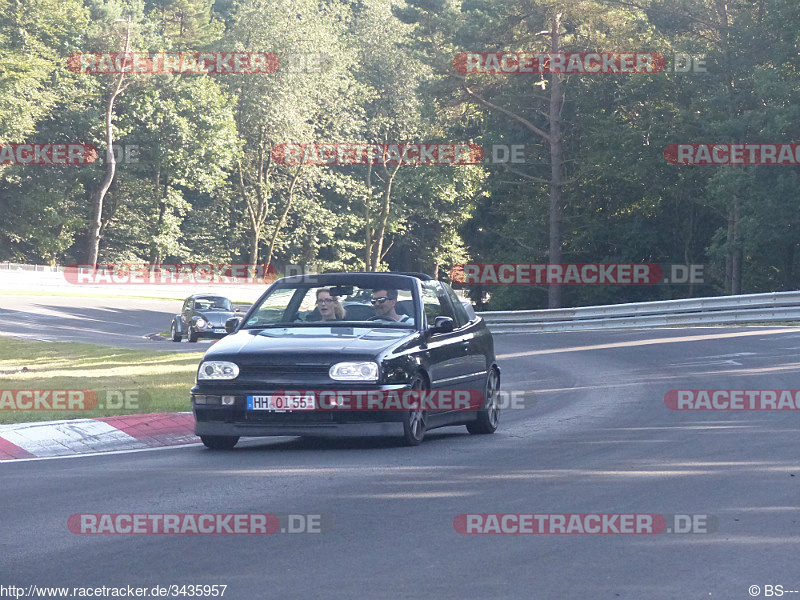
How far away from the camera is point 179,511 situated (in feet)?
23.2

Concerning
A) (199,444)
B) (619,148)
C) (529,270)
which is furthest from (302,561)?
(529,270)

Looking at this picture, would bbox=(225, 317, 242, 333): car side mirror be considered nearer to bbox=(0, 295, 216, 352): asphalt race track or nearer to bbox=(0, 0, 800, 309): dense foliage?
bbox=(0, 295, 216, 352): asphalt race track

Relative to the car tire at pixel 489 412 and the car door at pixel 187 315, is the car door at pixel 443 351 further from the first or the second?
the car door at pixel 187 315

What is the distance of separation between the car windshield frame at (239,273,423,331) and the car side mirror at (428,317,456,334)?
14 cm

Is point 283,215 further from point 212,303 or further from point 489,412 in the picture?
point 489,412

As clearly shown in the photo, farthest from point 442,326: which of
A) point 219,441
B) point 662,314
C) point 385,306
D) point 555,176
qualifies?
point 555,176

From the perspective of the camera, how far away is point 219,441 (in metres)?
10.2

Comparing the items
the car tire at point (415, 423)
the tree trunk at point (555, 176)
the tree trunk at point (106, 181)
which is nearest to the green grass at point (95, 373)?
the car tire at point (415, 423)

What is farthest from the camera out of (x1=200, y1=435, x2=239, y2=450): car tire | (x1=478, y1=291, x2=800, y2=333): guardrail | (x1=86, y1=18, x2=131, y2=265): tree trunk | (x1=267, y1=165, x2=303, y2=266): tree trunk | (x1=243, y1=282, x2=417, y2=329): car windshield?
(x1=267, y1=165, x2=303, y2=266): tree trunk

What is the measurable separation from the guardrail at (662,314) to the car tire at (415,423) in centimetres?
2050

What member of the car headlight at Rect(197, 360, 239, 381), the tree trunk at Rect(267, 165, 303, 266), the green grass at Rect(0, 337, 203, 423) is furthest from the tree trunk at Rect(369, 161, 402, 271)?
the car headlight at Rect(197, 360, 239, 381)

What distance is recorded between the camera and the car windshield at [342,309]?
10.8 meters

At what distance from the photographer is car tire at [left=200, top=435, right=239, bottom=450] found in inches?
398

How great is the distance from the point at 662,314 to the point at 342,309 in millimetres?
24770
